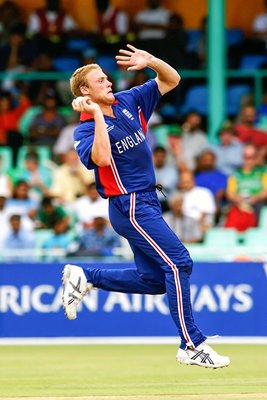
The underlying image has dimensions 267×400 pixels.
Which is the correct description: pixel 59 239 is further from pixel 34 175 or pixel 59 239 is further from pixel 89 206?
pixel 34 175

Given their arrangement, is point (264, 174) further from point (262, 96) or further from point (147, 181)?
point (147, 181)

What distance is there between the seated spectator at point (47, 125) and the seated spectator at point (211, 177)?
2.49 meters

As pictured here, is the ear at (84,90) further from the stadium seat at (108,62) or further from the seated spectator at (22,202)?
the stadium seat at (108,62)

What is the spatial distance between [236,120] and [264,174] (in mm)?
2529

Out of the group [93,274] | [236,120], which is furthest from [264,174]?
[93,274]

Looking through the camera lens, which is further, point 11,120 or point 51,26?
point 51,26

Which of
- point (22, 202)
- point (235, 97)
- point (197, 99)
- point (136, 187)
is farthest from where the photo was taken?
point (235, 97)

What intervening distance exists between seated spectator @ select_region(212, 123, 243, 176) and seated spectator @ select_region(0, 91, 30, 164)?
2.95m

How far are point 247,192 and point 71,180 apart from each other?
2.34 meters

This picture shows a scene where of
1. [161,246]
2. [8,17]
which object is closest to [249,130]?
[8,17]

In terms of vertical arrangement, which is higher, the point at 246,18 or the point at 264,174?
the point at 246,18

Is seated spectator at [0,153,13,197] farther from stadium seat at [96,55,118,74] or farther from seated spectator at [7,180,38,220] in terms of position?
stadium seat at [96,55,118,74]

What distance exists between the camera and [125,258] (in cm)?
1396

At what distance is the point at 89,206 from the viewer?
15.8 meters
